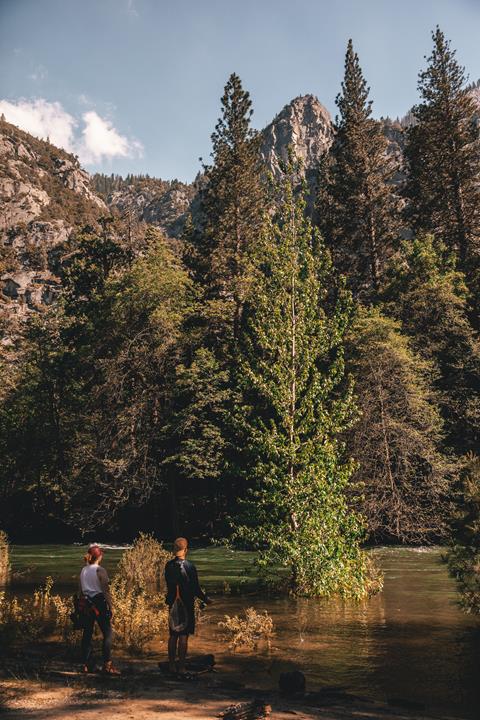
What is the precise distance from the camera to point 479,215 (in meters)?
35.5

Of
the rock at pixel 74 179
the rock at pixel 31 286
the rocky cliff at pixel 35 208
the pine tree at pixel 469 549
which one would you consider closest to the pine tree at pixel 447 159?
the pine tree at pixel 469 549

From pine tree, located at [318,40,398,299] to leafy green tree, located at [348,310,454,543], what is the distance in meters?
10.1

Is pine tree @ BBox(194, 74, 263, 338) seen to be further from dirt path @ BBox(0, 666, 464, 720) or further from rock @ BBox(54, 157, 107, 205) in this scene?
rock @ BBox(54, 157, 107, 205)

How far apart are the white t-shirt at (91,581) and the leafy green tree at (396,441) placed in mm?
18835

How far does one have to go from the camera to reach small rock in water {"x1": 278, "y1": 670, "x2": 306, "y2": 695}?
7.55 metres

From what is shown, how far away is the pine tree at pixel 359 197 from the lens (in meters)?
38.8

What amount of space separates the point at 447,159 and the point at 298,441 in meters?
29.0

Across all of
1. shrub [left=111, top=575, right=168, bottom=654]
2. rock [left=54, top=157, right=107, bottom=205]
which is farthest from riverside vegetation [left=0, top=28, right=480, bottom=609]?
rock [left=54, top=157, right=107, bottom=205]

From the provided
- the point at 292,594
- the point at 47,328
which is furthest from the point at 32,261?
the point at 292,594

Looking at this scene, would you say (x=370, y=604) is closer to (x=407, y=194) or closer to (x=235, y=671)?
(x=235, y=671)

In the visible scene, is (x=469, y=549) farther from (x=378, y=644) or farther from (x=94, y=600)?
(x=94, y=600)

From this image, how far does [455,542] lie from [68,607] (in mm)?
7840

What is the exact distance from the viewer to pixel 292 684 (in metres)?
7.57

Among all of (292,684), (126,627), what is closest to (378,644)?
(292,684)
